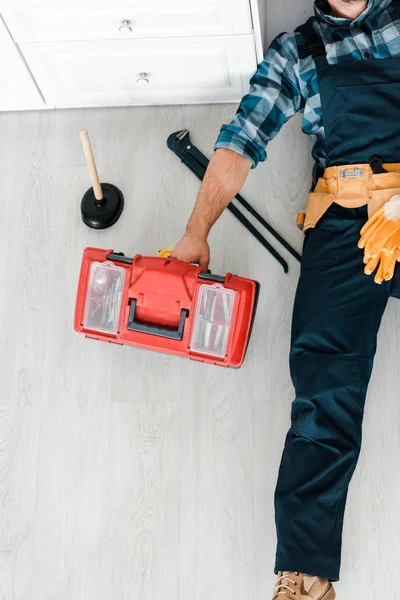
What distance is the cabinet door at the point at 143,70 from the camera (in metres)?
1.70

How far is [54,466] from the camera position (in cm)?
174

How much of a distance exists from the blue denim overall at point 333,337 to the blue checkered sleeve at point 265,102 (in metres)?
0.06

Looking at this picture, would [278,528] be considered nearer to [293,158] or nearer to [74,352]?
[74,352]

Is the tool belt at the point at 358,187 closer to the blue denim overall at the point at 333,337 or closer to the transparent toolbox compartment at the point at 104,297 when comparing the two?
the blue denim overall at the point at 333,337

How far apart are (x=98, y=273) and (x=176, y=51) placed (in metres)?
0.54

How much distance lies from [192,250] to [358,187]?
0.37m

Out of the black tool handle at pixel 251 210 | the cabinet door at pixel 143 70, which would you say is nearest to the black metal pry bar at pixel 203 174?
the black tool handle at pixel 251 210

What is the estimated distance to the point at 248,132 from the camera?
5.41 feet

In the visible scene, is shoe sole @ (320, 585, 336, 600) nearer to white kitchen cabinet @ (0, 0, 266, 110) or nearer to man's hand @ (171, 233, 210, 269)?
man's hand @ (171, 233, 210, 269)

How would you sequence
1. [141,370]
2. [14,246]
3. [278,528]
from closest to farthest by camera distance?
[278,528] → [141,370] → [14,246]

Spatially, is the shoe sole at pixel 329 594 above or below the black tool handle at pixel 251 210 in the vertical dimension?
below

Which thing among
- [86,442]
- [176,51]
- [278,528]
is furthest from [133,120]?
[278,528]

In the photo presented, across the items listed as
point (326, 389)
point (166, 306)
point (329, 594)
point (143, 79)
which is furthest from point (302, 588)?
point (143, 79)

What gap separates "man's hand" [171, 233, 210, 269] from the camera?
1.60m
